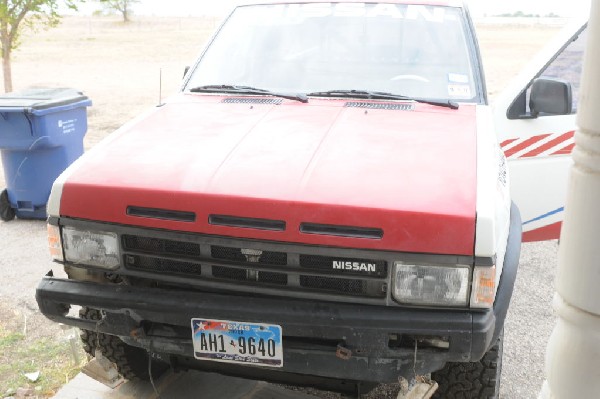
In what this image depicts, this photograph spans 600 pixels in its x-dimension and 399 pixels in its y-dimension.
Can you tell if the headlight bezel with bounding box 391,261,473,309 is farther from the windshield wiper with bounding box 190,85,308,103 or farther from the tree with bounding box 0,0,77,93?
the tree with bounding box 0,0,77,93

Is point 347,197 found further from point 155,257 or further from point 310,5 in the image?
point 310,5

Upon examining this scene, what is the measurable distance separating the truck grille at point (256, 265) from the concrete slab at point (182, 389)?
100 centimetres

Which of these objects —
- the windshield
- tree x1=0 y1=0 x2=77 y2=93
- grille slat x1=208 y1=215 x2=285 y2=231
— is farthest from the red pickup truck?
tree x1=0 y1=0 x2=77 y2=93

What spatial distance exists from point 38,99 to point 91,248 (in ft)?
12.5

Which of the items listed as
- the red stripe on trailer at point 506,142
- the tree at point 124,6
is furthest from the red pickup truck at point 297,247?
the tree at point 124,6

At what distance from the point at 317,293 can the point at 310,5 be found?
2380mm

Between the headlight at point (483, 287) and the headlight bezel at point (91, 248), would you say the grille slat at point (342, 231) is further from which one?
the headlight bezel at point (91, 248)

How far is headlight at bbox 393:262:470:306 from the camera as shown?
8.05 ft

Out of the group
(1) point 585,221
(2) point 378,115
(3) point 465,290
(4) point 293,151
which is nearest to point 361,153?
(4) point 293,151

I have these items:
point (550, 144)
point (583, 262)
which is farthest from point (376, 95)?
point (583, 262)

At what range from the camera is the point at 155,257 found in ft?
8.98

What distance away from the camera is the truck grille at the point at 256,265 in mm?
2529

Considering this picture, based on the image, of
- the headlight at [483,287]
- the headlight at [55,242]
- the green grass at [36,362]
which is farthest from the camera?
the green grass at [36,362]

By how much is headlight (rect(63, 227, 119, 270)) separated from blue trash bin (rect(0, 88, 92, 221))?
11.1ft
